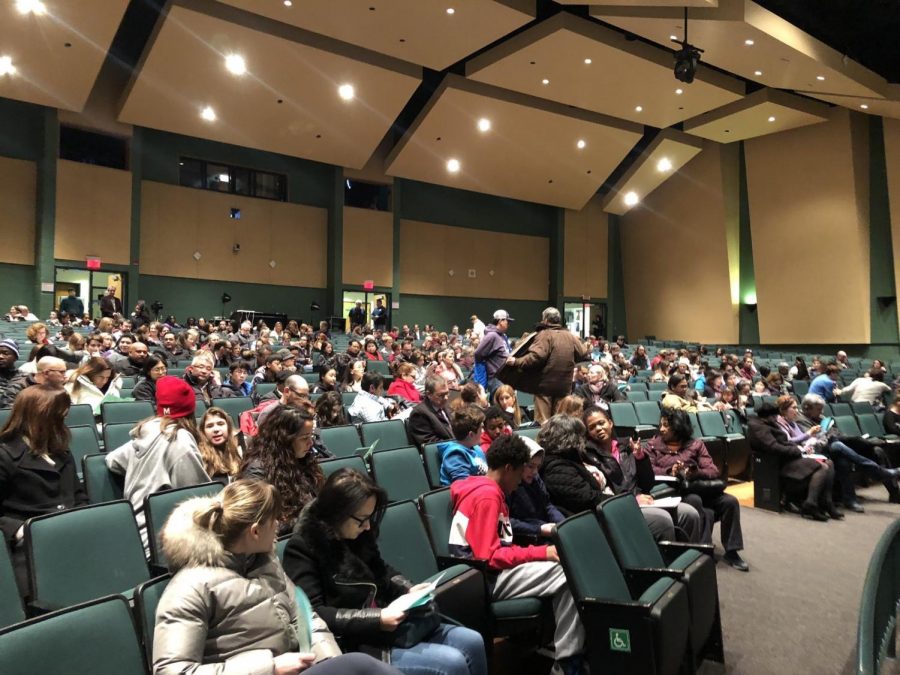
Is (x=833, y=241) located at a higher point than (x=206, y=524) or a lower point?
higher

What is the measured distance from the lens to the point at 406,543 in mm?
2688

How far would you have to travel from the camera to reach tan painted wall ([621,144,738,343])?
63.4 feet

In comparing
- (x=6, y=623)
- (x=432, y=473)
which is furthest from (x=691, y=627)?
(x=6, y=623)

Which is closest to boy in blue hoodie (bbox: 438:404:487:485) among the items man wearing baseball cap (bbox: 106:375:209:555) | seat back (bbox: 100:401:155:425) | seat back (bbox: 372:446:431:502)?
seat back (bbox: 372:446:431:502)

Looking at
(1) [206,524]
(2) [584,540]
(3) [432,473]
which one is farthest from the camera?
(3) [432,473]

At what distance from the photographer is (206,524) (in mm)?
1728

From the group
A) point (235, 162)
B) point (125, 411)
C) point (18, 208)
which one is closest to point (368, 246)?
point (235, 162)

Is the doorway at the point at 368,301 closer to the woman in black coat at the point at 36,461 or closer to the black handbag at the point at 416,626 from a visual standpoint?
the woman in black coat at the point at 36,461

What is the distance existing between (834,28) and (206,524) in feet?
51.6

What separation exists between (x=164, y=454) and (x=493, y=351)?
3895 millimetres

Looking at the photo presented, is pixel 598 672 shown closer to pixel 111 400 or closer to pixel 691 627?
pixel 691 627

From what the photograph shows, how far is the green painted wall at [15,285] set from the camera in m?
14.2

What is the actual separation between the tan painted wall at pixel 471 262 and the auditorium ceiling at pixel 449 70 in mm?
2931

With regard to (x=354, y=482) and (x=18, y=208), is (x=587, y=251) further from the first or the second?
(x=354, y=482)
